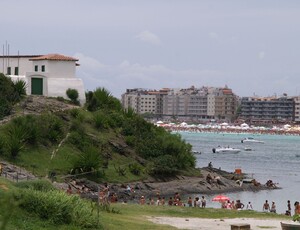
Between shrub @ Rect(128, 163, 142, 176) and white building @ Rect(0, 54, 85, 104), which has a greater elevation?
white building @ Rect(0, 54, 85, 104)

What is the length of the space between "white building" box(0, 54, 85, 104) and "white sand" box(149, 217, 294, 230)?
4213 centimetres

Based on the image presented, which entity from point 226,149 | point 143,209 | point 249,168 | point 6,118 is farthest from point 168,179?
point 226,149

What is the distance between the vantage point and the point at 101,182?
210ft

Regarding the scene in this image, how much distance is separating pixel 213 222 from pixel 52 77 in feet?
146

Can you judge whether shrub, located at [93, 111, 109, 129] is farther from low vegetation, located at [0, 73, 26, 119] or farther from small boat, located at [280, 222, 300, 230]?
small boat, located at [280, 222, 300, 230]

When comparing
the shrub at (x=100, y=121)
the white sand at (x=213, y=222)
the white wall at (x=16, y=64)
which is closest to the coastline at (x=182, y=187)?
the shrub at (x=100, y=121)

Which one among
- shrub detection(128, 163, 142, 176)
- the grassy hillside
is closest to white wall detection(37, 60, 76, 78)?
the grassy hillside

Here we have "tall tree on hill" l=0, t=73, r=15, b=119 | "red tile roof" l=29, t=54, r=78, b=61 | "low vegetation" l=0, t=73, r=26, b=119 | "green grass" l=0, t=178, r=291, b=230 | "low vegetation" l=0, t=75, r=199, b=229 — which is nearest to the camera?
"green grass" l=0, t=178, r=291, b=230

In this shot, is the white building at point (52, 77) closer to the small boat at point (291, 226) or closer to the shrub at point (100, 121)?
the shrub at point (100, 121)

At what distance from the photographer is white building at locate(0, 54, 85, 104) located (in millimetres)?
77375

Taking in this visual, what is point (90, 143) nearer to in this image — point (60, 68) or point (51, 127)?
point (51, 127)

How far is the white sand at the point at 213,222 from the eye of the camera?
110 feet

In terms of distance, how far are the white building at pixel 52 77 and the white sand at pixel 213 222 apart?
4213 cm

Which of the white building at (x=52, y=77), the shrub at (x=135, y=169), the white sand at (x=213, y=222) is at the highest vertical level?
the white building at (x=52, y=77)
